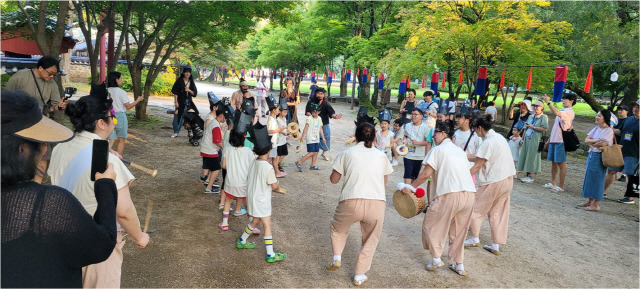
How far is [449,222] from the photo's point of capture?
4.91m

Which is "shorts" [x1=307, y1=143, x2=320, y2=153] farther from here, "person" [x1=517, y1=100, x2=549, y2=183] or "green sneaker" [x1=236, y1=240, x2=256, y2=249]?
"person" [x1=517, y1=100, x2=549, y2=183]

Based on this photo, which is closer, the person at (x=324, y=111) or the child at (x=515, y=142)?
the person at (x=324, y=111)

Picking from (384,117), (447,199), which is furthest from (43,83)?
(447,199)

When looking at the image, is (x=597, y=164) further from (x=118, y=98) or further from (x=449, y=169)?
(x=118, y=98)

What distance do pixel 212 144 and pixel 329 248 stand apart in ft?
8.94

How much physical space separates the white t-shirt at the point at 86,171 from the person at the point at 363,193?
224 centimetres

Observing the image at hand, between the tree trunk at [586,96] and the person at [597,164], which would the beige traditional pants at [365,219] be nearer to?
the person at [597,164]

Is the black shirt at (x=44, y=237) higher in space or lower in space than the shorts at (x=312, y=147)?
higher

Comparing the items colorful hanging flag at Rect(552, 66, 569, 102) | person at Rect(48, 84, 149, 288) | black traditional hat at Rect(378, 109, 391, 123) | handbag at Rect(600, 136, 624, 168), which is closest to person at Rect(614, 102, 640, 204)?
handbag at Rect(600, 136, 624, 168)

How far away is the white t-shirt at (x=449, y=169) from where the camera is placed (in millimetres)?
4809

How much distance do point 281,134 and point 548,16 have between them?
1514cm

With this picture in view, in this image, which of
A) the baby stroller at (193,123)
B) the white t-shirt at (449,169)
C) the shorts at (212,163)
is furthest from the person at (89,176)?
the baby stroller at (193,123)

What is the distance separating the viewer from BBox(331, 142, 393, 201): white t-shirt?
452cm

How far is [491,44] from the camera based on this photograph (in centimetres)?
1505
